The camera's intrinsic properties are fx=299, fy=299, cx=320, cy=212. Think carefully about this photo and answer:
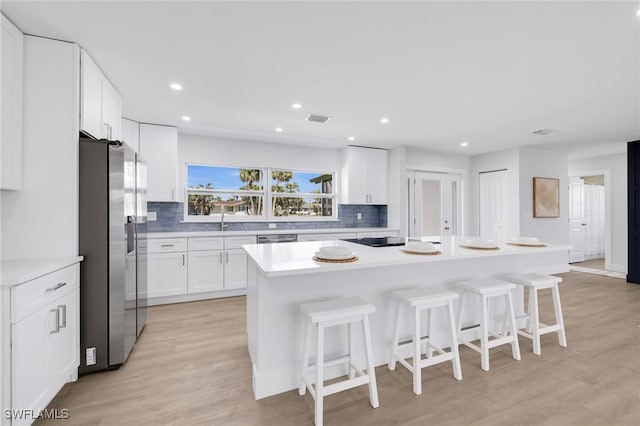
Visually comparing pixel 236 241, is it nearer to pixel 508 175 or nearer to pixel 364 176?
pixel 364 176

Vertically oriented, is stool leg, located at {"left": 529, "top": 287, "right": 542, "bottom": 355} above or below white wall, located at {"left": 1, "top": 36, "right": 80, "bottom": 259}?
below

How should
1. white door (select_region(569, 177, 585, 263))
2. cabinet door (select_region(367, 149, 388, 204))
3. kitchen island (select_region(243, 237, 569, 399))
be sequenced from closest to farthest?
1. kitchen island (select_region(243, 237, 569, 399))
2. cabinet door (select_region(367, 149, 388, 204))
3. white door (select_region(569, 177, 585, 263))

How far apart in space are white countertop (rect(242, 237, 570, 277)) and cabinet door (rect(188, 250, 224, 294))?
5.92 ft

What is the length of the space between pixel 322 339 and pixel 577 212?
27.2 ft

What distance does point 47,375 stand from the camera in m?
1.74

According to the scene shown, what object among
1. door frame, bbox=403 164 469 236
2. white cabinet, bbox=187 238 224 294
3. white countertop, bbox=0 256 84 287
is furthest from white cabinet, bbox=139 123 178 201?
door frame, bbox=403 164 469 236

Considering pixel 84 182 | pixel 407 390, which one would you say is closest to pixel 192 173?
pixel 84 182

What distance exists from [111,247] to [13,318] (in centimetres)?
79

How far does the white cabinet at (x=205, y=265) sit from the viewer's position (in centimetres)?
397

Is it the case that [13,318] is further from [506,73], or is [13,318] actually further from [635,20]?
[635,20]

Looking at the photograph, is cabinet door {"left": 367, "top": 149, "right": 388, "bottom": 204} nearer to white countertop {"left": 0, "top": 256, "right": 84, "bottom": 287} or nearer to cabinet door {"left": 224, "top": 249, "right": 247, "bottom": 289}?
cabinet door {"left": 224, "top": 249, "right": 247, "bottom": 289}

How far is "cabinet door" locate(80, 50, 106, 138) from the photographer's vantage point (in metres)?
2.22

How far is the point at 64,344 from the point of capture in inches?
75.9

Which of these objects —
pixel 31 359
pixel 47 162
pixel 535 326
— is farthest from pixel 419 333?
pixel 47 162
